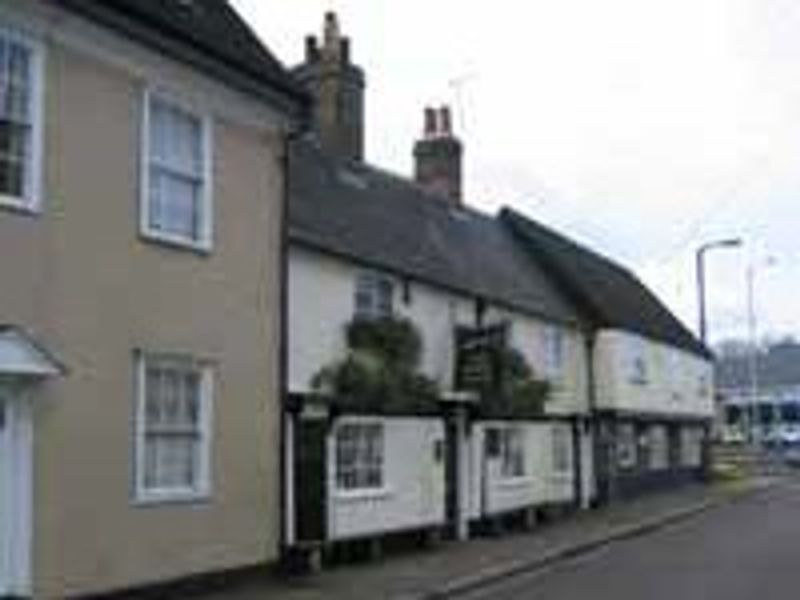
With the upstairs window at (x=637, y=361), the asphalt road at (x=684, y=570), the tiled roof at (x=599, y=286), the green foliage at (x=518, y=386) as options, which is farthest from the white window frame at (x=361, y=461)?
the upstairs window at (x=637, y=361)

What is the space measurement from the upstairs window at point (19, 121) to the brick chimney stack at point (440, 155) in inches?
893

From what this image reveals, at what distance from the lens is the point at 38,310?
16.8 metres

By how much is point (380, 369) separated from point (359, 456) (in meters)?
1.54

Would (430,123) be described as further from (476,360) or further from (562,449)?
(476,360)

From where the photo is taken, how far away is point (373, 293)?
89.7ft

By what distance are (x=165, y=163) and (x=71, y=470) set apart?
13.9 feet

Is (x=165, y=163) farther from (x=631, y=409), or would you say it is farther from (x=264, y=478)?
(x=631, y=409)

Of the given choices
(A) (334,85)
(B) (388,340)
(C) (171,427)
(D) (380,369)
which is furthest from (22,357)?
(A) (334,85)

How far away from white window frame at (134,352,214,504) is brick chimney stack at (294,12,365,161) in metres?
12.8

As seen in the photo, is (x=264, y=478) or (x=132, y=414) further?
(x=264, y=478)

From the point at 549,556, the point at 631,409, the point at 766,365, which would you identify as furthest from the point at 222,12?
the point at 766,365

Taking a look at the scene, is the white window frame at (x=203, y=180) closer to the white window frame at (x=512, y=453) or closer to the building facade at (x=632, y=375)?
the white window frame at (x=512, y=453)

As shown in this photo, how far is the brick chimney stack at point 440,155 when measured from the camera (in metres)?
39.4

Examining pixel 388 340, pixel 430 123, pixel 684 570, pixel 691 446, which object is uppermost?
pixel 430 123
